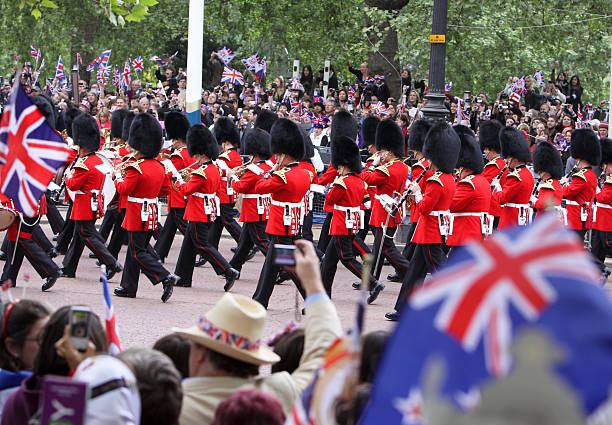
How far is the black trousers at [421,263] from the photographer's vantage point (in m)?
8.79

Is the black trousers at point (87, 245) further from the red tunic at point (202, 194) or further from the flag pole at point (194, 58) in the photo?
the flag pole at point (194, 58)

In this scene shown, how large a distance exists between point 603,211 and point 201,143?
4281 millimetres

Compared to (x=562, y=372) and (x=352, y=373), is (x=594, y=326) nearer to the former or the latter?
(x=562, y=372)

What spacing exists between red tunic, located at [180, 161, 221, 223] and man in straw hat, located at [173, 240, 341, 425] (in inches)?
264

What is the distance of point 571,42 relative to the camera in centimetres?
2369

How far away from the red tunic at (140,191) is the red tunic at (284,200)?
961 mm

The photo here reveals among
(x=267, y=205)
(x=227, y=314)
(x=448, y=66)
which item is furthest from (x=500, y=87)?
(x=227, y=314)

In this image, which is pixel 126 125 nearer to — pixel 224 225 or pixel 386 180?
pixel 224 225

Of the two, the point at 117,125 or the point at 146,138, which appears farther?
the point at 117,125

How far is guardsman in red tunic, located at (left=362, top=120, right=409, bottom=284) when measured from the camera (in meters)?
10.2

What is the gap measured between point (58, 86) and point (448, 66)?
879 cm

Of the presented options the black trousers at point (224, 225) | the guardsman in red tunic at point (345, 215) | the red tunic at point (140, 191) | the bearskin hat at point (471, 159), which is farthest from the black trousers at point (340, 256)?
the black trousers at point (224, 225)

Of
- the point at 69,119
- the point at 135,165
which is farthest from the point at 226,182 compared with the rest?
the point at 69,119

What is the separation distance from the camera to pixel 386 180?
10367 millimetres
